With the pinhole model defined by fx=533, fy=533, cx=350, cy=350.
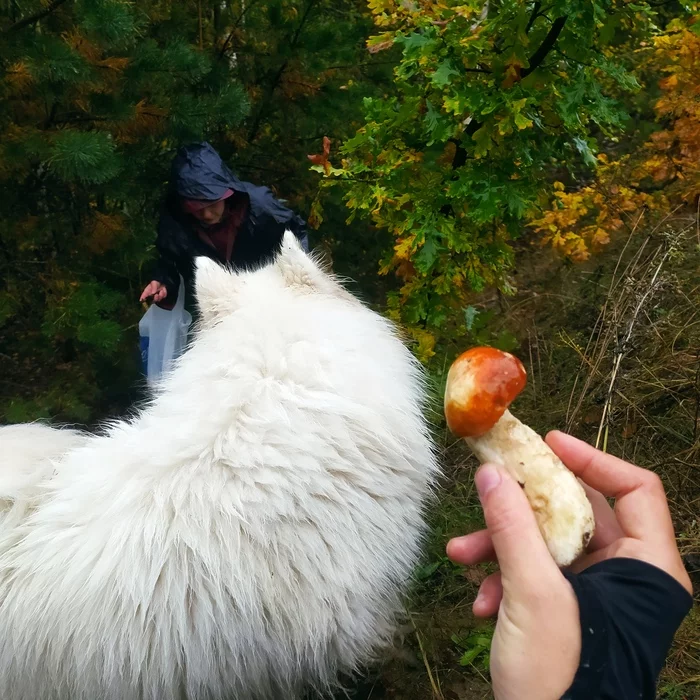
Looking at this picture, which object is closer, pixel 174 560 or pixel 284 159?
pixel 174 560

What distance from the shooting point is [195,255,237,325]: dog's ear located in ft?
5.99

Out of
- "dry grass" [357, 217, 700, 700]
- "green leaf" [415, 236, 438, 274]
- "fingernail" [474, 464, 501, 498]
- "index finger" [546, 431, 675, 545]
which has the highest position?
"green leaf" [415, 236, 438, 274]

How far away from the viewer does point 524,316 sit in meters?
3.93

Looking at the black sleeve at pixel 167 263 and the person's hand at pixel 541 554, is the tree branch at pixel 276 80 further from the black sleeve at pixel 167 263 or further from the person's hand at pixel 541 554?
the person's hand at pixel 541 554

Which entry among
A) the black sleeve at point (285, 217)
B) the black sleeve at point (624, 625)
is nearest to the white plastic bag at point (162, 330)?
the black sleeve at point (285, 217)

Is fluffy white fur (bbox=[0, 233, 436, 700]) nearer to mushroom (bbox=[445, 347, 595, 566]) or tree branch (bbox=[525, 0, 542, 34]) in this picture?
mushroom (bbox=[445, 347, 595, 566])

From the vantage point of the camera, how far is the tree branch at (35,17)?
2152 millimetres

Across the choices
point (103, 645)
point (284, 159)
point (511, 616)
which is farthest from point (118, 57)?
point (511, 616)

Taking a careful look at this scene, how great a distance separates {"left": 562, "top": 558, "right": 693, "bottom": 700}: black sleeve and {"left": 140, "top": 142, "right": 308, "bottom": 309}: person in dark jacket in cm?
225

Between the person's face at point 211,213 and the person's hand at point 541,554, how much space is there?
2187 millimetres

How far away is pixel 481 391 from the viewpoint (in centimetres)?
123

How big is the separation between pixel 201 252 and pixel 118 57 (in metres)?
0.99

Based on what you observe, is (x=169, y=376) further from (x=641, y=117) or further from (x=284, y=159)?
(x=641, y=117)

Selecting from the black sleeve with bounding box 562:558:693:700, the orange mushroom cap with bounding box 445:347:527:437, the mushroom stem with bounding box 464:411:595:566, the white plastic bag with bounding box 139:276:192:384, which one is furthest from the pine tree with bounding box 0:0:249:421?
the black sleeve with bounding box 562:558:693:700
